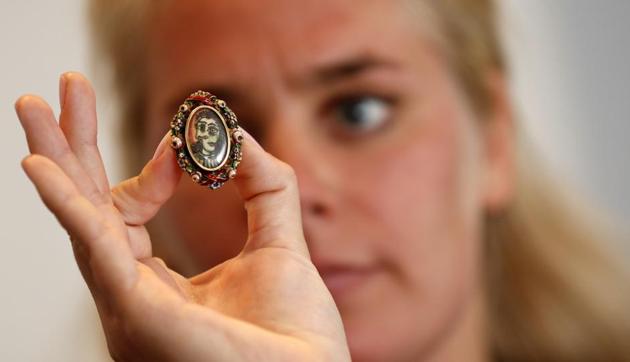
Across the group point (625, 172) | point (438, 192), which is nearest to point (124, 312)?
point (438, 192)

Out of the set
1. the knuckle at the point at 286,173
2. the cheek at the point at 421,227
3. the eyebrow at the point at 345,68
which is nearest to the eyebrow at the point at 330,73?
the eyebrow at the point at 345,68

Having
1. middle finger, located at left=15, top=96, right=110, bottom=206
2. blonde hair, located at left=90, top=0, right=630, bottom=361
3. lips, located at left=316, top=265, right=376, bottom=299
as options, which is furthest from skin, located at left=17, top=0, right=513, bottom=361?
middle finger, located at left=15, top=96, right=110, bottom=206

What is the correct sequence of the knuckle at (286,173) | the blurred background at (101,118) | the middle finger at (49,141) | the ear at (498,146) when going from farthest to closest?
the blurred background at (101,118), the ear at (498,146), the knuckle at (286,173), the middle finger at (49,141)

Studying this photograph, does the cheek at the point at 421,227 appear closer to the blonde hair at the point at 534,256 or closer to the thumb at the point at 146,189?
the blonde hair at the point at 534,256

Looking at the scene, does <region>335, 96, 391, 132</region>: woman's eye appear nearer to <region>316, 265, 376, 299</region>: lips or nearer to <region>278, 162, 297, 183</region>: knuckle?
<region>316, 265, 376, 299</region>: lips

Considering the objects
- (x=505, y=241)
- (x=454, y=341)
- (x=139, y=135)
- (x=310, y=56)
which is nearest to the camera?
(x=310, y=56)

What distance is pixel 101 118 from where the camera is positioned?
1.41 m

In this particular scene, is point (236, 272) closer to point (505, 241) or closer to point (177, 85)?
point (177, 85)

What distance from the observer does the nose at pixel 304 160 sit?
1009mm

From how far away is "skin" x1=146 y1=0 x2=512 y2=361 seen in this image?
3.38 feet

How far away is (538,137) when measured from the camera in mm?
1712

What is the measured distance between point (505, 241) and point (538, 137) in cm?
39

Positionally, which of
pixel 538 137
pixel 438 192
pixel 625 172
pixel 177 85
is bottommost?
pixel 625 172

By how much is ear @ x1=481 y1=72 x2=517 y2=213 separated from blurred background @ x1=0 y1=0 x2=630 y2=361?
0.18 metres
